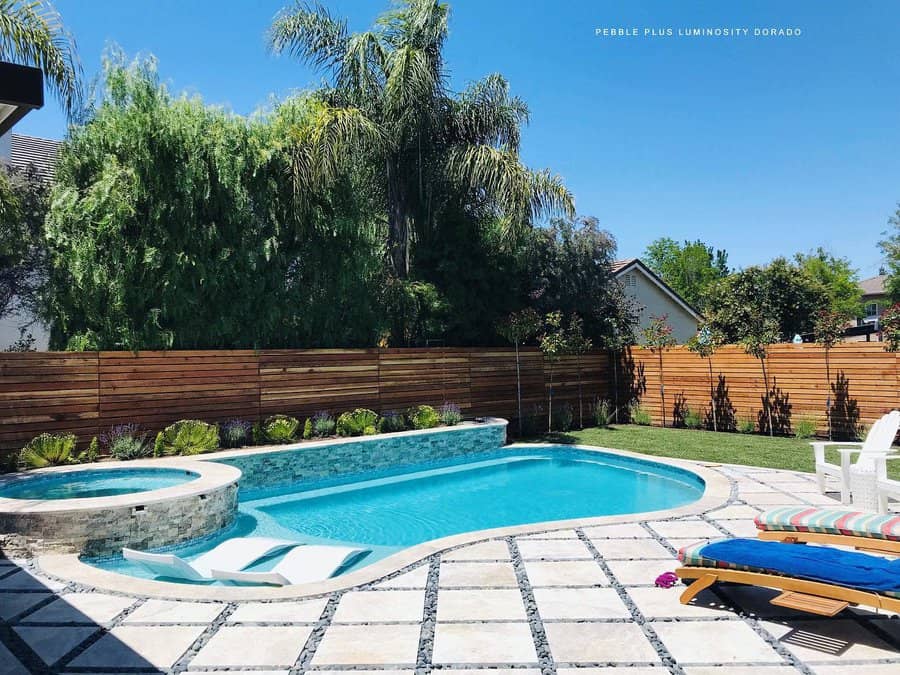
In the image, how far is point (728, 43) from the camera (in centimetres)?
1622

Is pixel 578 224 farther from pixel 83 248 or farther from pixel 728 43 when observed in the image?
pixel 83 248

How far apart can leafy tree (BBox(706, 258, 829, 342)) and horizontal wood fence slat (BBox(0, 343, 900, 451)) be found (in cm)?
218

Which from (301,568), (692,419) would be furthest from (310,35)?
(692,419)

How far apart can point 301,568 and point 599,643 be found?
10.9 ft

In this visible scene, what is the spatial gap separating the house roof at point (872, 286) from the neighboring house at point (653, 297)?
31530mm

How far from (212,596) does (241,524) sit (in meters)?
3.79

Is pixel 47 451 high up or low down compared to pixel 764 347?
down

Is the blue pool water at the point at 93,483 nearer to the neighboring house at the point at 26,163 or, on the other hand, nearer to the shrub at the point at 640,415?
the neighboring house at the point at 26,163

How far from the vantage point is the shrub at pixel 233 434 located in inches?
427

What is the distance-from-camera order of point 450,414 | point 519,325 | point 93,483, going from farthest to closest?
point 519,325 → point 450,414 → point 93,483

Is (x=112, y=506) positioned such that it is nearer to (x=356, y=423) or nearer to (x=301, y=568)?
(x=301, y=568)

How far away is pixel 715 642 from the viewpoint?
12.4 feet

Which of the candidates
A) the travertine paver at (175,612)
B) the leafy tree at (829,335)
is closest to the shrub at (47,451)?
the travertine paver at (175,612)

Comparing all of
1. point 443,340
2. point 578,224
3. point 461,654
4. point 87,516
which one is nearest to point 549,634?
point 461,654
